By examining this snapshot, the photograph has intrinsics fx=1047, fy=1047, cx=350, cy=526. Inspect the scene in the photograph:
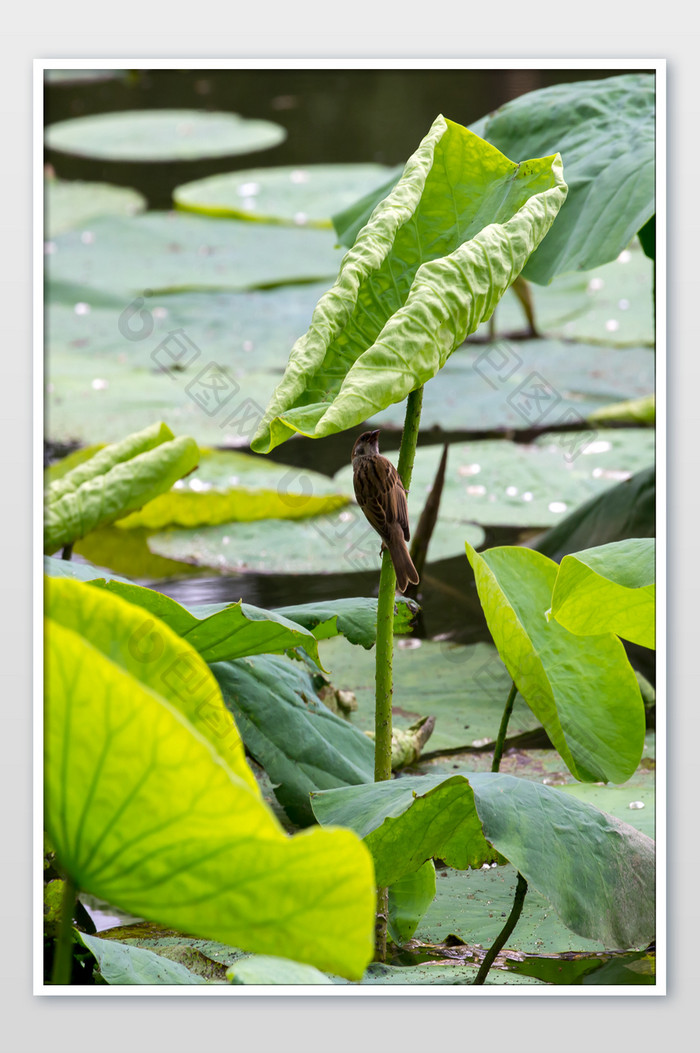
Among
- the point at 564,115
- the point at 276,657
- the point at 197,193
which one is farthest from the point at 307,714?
the point at 197,193

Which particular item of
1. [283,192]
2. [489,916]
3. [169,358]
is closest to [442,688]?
[489,916]

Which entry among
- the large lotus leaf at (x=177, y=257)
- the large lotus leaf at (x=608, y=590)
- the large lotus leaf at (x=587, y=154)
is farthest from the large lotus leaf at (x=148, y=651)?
the large lotus leaf at (x=177, y=257)

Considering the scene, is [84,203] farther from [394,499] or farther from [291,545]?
[394,499]

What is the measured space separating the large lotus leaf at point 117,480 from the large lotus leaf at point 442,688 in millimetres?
343

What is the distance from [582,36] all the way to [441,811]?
679mm

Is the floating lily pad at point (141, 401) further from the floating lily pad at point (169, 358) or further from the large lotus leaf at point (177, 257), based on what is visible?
the large lotus leaf at point (177, 257)

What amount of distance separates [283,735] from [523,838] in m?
0.32

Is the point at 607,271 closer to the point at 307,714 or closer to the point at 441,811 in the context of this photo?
the point at 307,714

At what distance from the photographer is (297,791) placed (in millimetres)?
968

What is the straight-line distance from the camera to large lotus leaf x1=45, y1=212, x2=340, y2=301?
2.87 metres

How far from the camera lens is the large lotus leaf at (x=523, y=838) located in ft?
2.27

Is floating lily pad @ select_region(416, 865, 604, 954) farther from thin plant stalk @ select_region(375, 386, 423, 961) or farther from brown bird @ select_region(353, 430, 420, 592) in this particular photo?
brown bird @ select_region(353, 430, 420, 592)

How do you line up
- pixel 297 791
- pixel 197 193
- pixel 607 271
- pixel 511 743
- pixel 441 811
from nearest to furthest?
pixel 441 811
pixel 297 791
pixel 511 743
pixel 607 271
pixel 197 193
